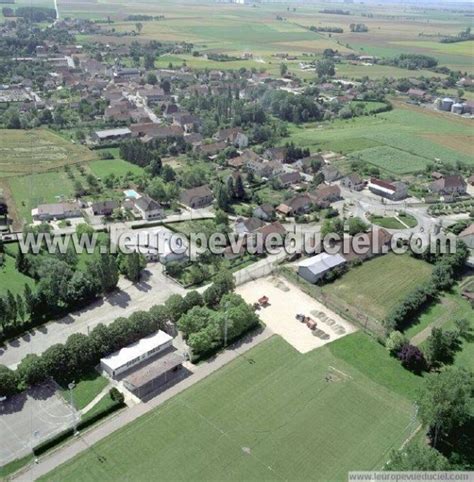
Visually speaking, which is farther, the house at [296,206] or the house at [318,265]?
the house at [296,206]

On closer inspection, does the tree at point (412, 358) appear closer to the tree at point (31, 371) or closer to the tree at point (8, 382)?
the tree at point (31, 371)

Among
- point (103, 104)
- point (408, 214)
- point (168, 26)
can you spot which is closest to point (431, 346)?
point (408, 214)

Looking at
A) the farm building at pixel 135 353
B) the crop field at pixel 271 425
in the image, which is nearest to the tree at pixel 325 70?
the crop field at pixel 271 425

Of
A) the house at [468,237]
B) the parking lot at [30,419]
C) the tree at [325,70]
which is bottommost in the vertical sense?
the parking lot at [30,419]

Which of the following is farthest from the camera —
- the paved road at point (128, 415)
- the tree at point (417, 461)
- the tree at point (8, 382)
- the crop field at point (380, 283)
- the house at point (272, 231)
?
the house at point (272, 231)

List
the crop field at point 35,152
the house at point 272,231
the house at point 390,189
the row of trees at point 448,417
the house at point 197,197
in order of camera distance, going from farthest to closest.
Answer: the crop field at point 35,152 < the house at point 390,189 < the house at point 197,197 < the house at point 272,231 < the row of trees at point 448,417

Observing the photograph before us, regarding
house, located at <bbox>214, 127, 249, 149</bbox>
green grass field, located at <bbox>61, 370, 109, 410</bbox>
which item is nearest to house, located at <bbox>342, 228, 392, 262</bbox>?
green grass field, located at <bbox>61, 370, 109, 410</bbox>

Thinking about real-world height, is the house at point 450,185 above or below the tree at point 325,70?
below
